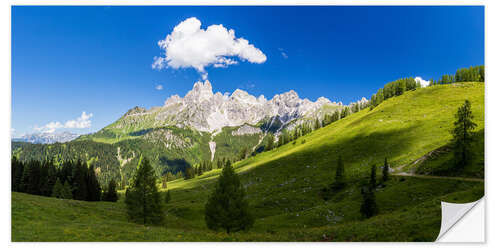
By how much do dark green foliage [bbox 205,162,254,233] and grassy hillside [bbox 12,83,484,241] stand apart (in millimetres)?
1587

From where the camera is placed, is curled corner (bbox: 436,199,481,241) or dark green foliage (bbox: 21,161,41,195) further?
dark green foliage (bbox: 21,161,41,195)

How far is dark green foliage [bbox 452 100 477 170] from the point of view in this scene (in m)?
28.3

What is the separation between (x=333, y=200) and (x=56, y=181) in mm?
59582

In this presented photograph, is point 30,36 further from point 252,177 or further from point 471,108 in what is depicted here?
point 252,177

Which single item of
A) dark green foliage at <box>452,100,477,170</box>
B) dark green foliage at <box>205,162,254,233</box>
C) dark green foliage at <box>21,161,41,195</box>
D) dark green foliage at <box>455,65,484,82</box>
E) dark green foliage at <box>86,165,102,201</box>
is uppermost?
dark green foliage at <box>455,65,484,82</box>

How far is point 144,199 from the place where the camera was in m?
26.3

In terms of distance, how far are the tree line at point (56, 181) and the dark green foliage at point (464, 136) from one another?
237 feet

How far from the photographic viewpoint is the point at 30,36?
67.4ft

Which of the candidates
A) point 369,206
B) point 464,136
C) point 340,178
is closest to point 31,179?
point 340,178

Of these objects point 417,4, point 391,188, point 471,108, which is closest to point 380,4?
point 417,4

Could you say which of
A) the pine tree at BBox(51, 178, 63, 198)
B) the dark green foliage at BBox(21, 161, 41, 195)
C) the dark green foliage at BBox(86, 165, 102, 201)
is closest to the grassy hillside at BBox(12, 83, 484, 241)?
the pine tree at BBox(51, 178, 63, 198)

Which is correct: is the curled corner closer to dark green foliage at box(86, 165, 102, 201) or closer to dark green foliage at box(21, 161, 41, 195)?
dark green foliage at box(86, 165, 102, 201)
